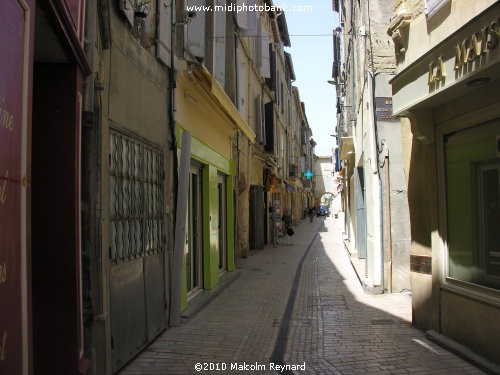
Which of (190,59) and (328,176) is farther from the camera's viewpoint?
(328,176)

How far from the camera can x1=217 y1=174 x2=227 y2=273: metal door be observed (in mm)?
11242

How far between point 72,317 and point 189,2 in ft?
20.4

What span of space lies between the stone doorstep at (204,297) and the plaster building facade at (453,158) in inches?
123

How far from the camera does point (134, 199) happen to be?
5652 millimetres

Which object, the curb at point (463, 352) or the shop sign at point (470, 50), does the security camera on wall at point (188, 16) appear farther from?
the curb at point (463, 352)

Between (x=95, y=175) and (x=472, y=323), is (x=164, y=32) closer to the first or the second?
(x=95, y=175)

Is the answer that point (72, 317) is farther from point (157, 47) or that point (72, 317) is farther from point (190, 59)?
point (190, 59)

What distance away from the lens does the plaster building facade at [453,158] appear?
4871mm

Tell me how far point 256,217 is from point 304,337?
11430mm

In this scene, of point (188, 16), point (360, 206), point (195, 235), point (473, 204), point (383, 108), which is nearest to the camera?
point (473, 204)

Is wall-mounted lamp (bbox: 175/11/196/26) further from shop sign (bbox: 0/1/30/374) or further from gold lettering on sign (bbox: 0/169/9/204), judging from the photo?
gold lettering on sign (bbox: 0/169/9/204)

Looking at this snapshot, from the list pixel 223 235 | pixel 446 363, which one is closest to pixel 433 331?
pixel 446 363

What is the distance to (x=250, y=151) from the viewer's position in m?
16.5

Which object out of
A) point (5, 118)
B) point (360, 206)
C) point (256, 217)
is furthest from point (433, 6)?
point (256, 217)
